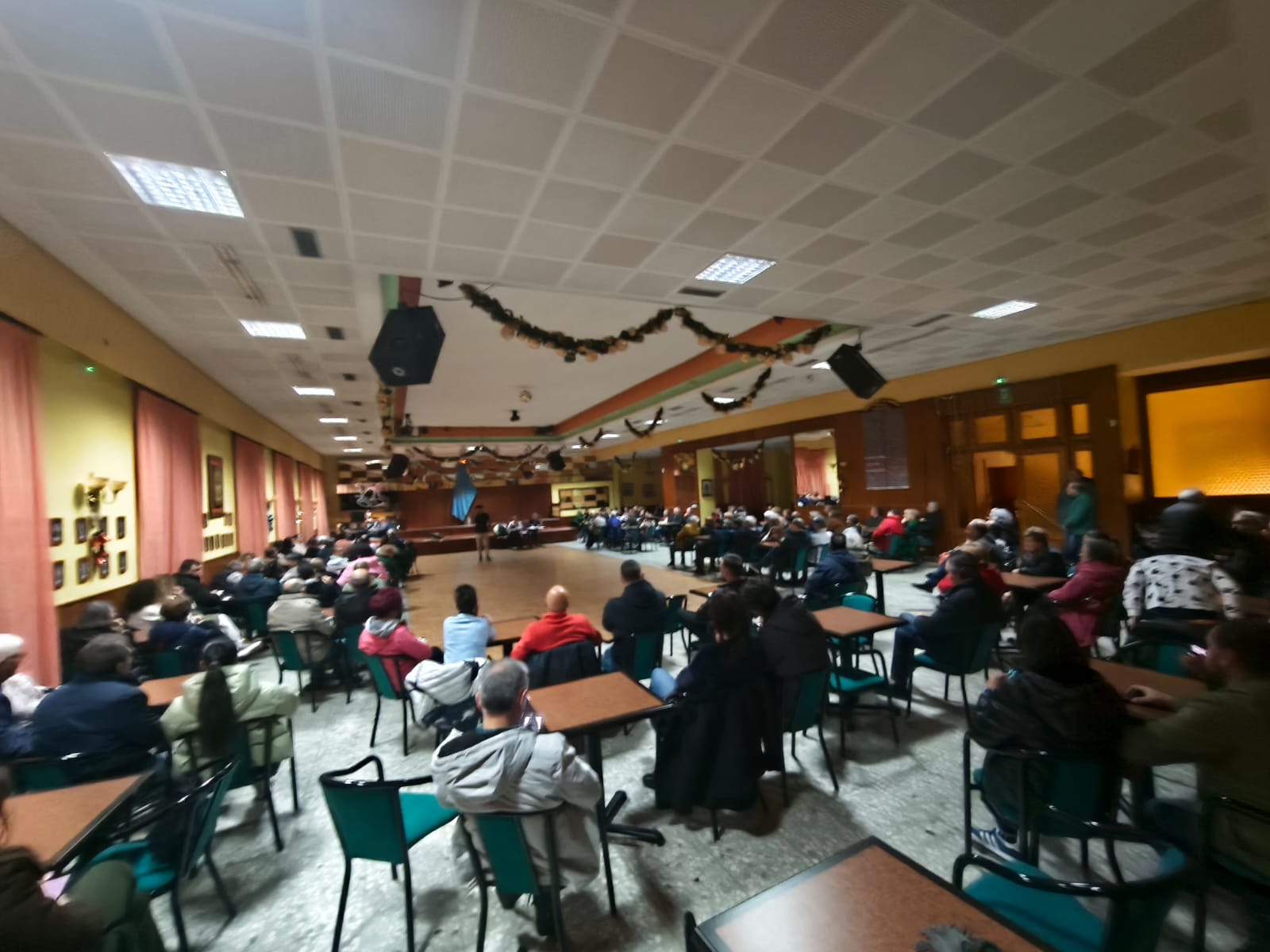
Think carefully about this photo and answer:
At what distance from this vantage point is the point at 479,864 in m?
1.84

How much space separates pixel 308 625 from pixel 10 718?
194 centimetres

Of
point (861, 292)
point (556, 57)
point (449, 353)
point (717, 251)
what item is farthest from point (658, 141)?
point (449, 353)

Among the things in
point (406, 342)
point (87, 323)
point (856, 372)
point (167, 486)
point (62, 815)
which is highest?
point (87, 323)

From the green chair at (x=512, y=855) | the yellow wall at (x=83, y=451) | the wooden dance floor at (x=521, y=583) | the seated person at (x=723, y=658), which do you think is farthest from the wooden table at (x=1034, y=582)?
the yellow wall at (x=83, y=451)

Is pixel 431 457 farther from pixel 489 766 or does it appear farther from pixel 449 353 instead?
pixel 489 766

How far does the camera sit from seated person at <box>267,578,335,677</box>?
14.3ft

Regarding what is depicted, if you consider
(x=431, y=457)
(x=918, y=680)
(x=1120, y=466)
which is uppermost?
(x=431, y=457)

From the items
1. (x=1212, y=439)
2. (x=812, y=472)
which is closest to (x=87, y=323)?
(x=1212, y=439)

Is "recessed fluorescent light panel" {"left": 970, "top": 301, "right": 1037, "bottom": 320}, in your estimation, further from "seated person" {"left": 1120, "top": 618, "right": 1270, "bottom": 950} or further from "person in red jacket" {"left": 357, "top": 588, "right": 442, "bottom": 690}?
"person in red jacket" {"left": 357, "top": 588, "right": 442, "bottom": 690}

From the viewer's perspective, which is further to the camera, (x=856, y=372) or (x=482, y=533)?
(x=482, y=533)

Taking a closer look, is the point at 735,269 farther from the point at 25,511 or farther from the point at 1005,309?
the point at 25,511

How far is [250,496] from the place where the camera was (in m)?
9.69

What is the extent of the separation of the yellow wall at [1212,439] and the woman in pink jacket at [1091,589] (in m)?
6.05

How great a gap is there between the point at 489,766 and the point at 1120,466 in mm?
9691
